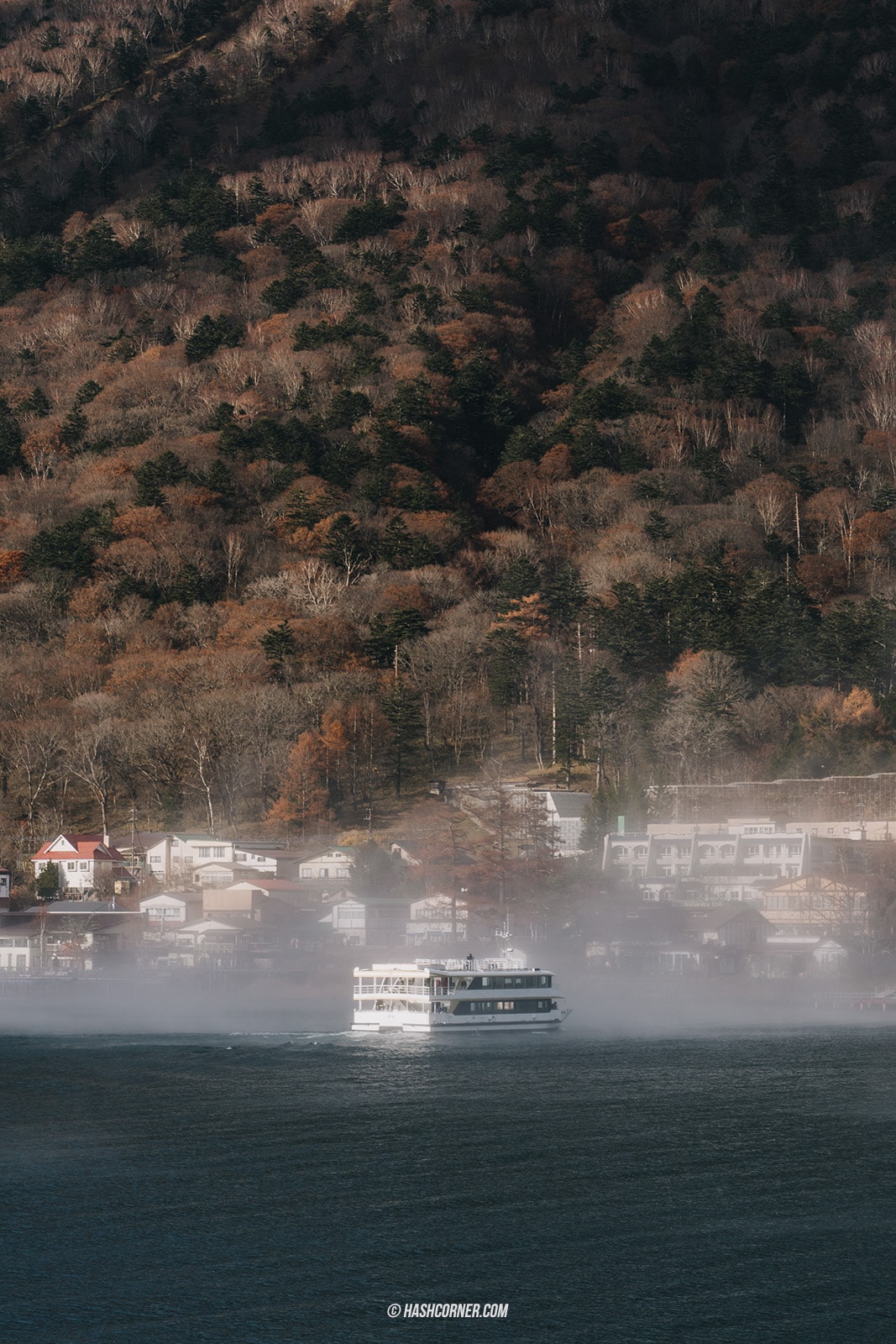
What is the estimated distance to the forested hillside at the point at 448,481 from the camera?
9406 centimetres

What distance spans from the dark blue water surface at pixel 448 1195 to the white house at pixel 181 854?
2950 centimetres

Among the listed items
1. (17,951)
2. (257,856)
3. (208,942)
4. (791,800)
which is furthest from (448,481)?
(17,951)

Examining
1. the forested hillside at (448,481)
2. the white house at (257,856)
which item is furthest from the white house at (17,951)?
the white house at (257,856)

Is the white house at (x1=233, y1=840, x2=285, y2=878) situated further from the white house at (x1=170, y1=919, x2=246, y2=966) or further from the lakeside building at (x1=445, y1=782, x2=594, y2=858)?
the lakeside building at (x1=445, y1=782, x2=594, y2=858)

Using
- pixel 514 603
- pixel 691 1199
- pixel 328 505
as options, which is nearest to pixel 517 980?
pixel 691 1199

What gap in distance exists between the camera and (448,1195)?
36.6 meters

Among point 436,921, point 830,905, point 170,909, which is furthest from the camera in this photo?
point 170,909

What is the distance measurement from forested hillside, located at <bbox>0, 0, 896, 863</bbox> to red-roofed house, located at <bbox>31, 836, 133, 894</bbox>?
3.24 meters

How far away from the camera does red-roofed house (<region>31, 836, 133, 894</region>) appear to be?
8694cm

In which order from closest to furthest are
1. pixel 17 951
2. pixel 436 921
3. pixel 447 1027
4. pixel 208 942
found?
pixel 447 1027 → pixel 208 942 → pixel 436 921 → pixel 17 951

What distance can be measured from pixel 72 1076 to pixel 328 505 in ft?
249

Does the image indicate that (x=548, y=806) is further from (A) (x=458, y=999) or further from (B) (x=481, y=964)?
(A) (x=458, y=999)

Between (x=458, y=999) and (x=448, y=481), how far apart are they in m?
81.7
